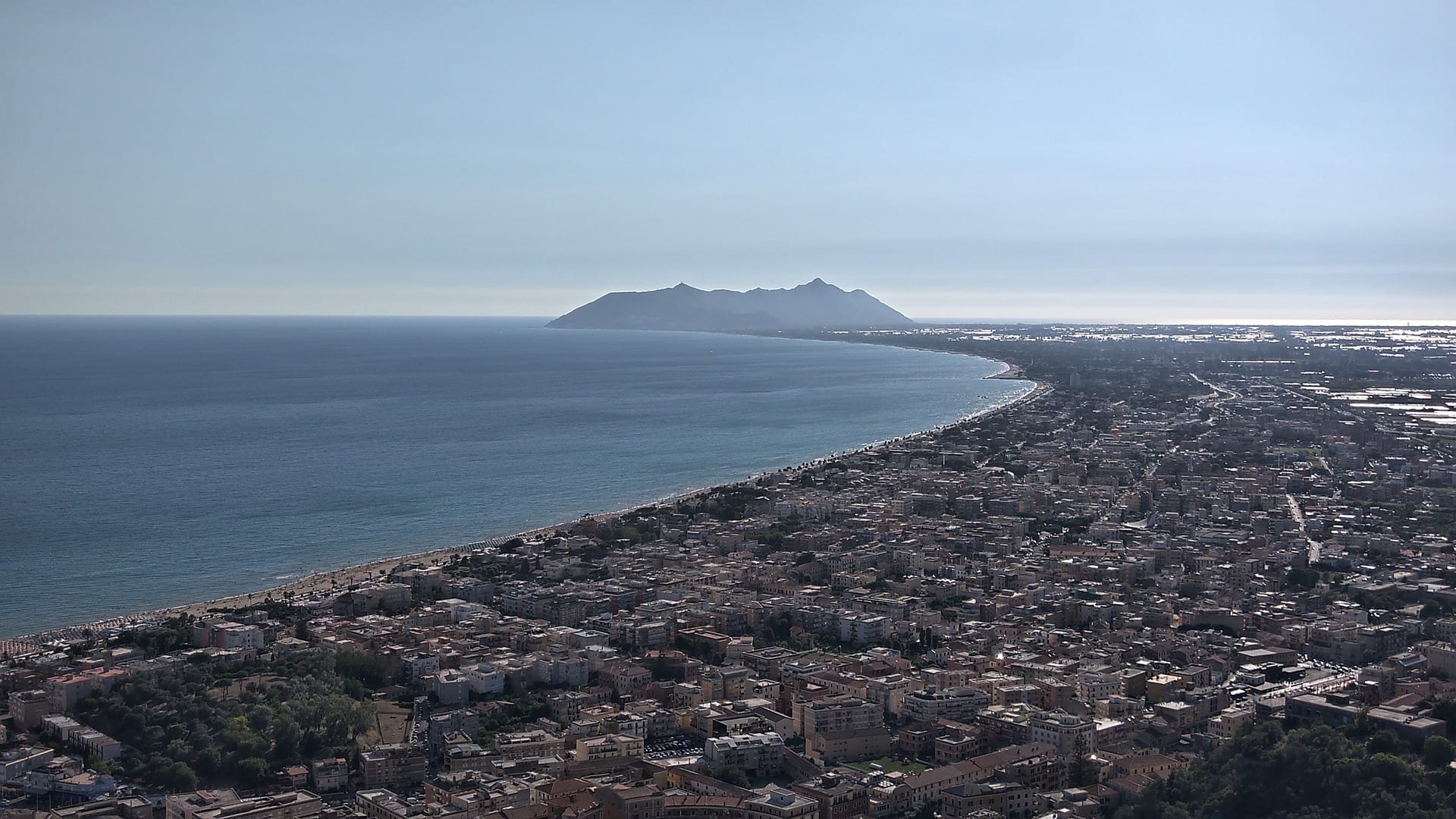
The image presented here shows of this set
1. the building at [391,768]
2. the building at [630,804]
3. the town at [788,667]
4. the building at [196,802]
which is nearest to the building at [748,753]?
the town at [788,667]

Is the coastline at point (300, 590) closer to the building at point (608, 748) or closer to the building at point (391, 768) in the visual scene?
the building at point (391, 768)

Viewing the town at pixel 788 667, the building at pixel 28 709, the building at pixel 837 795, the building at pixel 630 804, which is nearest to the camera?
the building at pixel 630 804

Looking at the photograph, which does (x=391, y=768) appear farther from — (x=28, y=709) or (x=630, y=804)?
(x=28, y=709)

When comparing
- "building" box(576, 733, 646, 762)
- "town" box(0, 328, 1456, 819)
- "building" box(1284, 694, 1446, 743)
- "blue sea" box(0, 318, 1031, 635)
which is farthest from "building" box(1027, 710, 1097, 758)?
"blue sea" box(0, 318, 1031, 635)

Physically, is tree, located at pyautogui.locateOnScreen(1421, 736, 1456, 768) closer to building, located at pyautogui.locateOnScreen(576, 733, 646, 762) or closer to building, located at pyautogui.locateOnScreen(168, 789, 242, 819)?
building, located at pyautogui.locateOnScreen(576, 733, 646, 762)

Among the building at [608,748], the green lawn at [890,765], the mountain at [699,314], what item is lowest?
the green lawn at [890,765]

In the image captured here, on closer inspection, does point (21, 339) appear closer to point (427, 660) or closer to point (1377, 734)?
point (427, 660)
